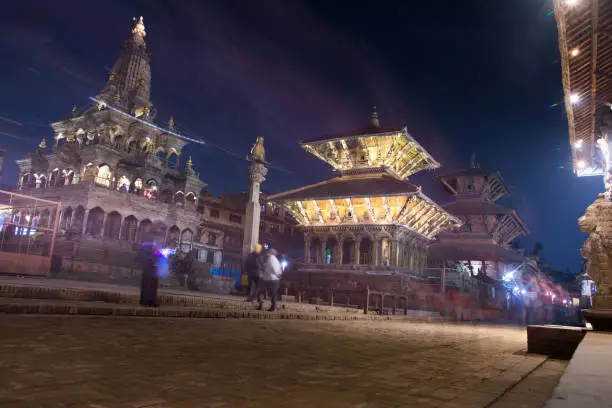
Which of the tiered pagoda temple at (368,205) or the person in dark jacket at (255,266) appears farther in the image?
the tiered pagoda temple at (368,205)

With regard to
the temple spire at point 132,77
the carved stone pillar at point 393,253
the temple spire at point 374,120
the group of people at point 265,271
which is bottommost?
the group of people at point 265,271

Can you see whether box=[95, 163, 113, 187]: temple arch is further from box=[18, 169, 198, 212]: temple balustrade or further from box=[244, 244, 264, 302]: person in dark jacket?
box=[244, 244, 264, 302]: person in dark jacket

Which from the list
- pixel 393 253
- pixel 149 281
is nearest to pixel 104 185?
pixel 393 253

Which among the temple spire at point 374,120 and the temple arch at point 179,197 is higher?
the temple spire at point 374,120

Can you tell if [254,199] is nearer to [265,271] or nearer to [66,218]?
[265,271]

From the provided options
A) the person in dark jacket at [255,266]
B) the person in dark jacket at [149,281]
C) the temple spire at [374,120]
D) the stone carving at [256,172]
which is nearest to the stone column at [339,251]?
the stone carving at [256,172]

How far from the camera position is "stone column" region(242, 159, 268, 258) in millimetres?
24766

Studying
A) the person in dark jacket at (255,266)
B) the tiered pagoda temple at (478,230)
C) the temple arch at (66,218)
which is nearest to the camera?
the person in dark jacket at (255,266)

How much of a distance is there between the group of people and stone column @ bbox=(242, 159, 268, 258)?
952 centimetres

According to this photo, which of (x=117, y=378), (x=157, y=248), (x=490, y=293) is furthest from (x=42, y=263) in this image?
(x=490, y=293)

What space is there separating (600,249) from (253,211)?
18269 millimetres

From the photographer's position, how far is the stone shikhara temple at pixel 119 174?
3766 centimetres

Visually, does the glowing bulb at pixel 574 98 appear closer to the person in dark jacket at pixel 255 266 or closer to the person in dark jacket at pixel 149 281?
the person in dark jacket at pixel 255 266

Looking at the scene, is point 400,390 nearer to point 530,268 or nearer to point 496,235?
point 496,235
